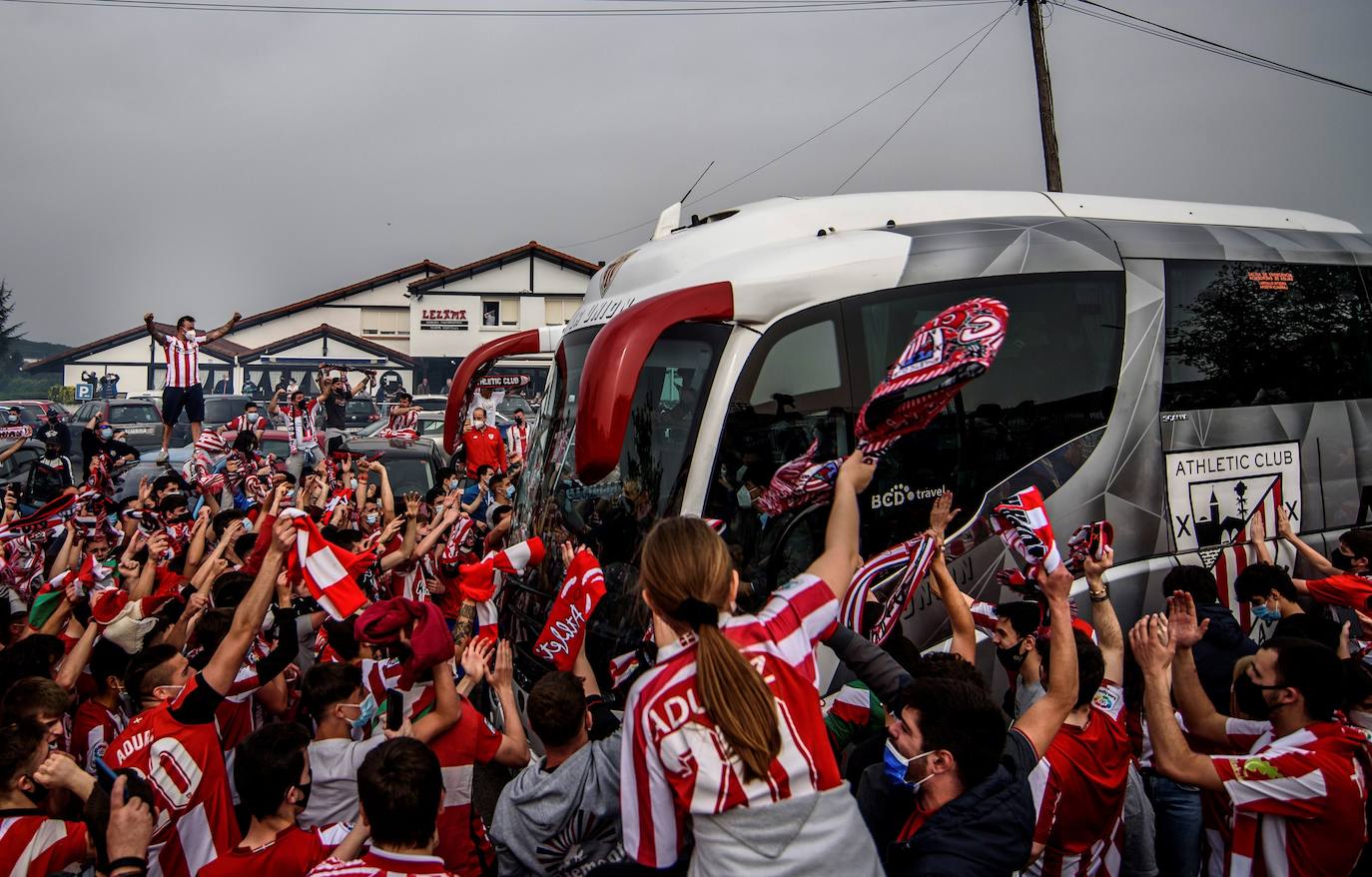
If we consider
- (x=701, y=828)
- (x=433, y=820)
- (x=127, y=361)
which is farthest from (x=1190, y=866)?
(x=127, y=361)

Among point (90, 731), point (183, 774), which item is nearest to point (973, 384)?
point (183, 774)

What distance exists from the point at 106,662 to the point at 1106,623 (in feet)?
13.9

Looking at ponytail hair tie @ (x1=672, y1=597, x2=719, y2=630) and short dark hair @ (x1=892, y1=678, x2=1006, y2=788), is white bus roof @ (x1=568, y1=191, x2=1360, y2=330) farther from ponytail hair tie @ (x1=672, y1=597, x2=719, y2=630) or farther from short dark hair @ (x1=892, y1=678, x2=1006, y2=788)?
ponytail hair tie @ (x1=672, y1=597, x2=719, y2=630)

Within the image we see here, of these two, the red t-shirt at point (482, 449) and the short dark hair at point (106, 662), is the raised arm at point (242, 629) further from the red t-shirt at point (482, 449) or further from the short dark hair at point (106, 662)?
the red t-shirt at point (482, 449)

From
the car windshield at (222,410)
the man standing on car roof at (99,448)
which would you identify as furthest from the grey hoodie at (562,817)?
the car windshield at (222,410)

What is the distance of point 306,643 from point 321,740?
7.53 feet

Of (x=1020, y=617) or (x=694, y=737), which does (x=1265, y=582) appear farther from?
(x=694, y=737)

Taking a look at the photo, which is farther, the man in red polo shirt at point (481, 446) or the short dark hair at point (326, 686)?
the man in red polo shirt at point (481, 446)

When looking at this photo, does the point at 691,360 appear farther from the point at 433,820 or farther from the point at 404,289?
the point at 404,289

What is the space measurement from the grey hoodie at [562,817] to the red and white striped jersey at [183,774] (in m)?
1.15

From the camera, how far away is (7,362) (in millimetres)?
67375

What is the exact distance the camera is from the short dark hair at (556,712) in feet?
10.1

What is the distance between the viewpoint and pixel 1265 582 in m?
4.94

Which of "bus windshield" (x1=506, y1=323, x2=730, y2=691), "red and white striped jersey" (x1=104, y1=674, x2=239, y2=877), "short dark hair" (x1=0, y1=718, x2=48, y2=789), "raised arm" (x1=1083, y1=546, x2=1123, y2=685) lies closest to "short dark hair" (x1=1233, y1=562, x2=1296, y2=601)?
"raised arm" (x1=1083, y1=546, x2=1123, y2=685)
